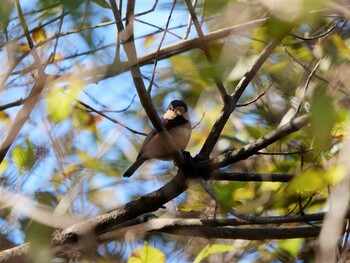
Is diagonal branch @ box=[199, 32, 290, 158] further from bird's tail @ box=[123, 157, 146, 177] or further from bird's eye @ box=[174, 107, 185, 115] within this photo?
bird's eye @ box=[174, 107, 185, 115]

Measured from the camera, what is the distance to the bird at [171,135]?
15.3 feet

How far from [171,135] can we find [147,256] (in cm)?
161

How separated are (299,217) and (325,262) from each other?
76.5 inches

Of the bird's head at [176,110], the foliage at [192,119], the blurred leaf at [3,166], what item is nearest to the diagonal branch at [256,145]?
the foliage at [192,119]

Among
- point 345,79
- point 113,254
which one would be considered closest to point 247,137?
point 113,254

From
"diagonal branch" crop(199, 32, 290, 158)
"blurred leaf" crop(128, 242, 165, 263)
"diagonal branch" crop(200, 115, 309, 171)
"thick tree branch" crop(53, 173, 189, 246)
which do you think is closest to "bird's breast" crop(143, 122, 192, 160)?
"diagonal branch" crop(199, 32, 290, 158)

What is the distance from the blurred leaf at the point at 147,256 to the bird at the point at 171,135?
1.30 m

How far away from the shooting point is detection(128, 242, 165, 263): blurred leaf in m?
3.28

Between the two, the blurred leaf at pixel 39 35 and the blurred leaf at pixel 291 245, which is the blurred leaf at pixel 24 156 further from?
the blurred leaf at pixel 291 245

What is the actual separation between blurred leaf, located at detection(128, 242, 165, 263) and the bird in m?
1.30

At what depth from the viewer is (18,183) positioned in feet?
11.1

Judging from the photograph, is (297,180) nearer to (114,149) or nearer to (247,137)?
(114,149)

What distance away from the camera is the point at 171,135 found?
473 centimetres

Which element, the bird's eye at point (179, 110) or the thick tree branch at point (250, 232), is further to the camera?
the bird's eye at point (179, 110)
